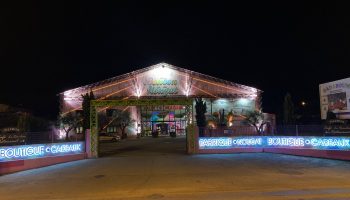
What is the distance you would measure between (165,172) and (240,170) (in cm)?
351

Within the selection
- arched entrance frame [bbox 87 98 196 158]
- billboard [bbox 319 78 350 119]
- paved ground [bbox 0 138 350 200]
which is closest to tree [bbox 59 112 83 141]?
arched entrance frame [bbox 87 98 196 158]

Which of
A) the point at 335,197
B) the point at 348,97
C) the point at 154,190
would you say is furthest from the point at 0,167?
the point at 348,97

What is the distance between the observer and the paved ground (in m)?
11.7

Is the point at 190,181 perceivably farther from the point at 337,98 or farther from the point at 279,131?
the point at 337,98

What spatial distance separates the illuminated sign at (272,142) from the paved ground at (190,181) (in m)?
1.51

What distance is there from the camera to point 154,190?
41.6ft

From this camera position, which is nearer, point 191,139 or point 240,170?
point 240,170

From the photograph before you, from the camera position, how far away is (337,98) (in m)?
39.0

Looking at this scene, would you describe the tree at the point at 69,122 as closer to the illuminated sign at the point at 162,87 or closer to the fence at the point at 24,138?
the illuminated sign at the point at 162,87

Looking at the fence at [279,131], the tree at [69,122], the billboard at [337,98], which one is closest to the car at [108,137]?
the tree at [69,122]

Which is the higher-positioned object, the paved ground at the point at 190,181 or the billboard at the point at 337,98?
the billboard at the point at 337,98

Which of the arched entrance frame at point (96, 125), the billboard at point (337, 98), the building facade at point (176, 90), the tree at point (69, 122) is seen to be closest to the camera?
the arched entrance frame at point (96, 125)

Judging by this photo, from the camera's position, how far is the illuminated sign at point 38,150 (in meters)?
18.8

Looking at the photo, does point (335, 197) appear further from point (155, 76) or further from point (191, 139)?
point (155, 76)
